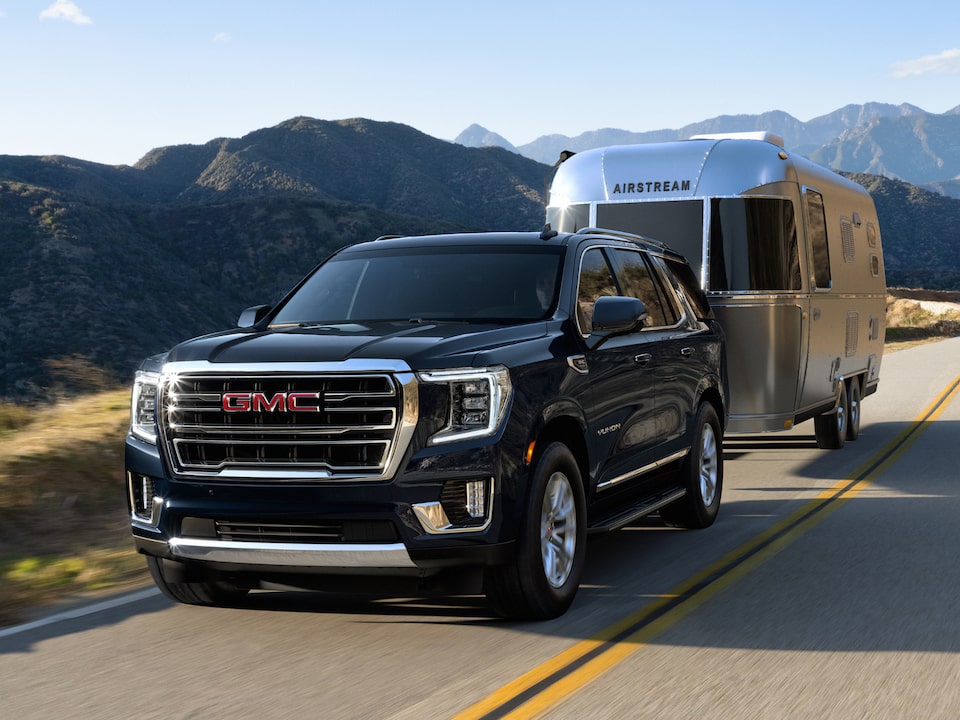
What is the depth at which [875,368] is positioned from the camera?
16594 mm

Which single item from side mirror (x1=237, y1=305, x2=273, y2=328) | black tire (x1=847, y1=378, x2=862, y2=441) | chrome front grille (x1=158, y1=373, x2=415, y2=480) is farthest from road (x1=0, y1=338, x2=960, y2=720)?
black tire (x1=847, y1=378, x2=862, y2=441)

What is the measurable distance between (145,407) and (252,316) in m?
1.26

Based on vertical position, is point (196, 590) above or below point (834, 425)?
above

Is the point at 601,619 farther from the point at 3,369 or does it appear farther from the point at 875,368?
the point at 3,369

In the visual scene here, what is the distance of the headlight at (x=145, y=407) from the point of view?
20.5 ft

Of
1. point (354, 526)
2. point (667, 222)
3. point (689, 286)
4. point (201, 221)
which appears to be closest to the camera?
point (354, 526)

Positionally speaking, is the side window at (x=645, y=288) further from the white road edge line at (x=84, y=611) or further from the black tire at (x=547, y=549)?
the white road edge line at (x=84, y=611)

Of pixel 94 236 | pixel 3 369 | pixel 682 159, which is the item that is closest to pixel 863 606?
pixel 682 159

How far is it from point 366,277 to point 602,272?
147 centimetres

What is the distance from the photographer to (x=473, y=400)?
19.2 ft

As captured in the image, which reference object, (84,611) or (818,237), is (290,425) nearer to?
(84,611)

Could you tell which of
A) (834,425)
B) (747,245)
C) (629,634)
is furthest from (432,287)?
(834,425)

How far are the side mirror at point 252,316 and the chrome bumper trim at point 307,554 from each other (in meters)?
1.78

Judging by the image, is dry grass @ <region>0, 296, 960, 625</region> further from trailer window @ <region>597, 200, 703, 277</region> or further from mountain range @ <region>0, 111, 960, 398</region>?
trailer window @ <region>597, 200, 703, 277</region>
